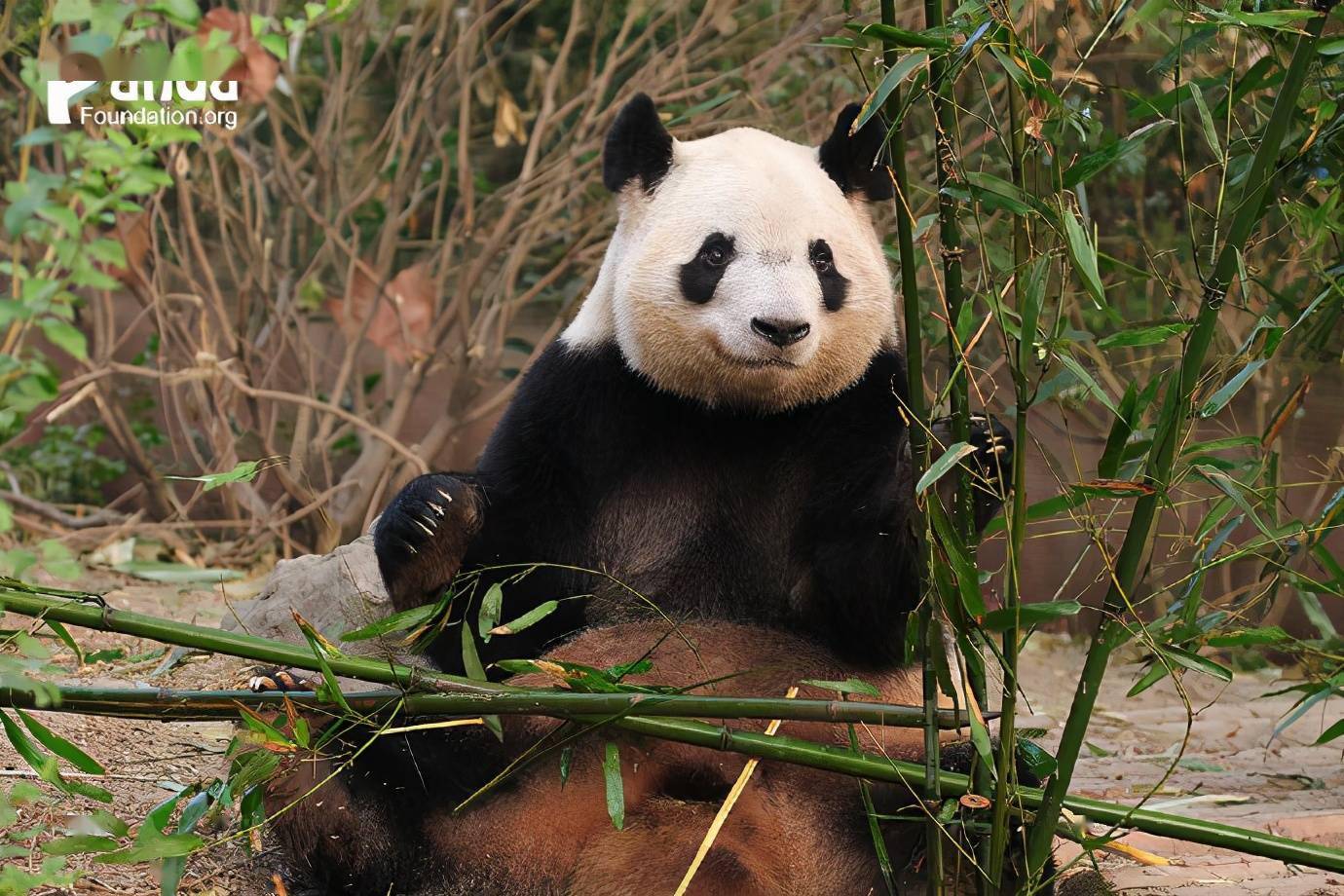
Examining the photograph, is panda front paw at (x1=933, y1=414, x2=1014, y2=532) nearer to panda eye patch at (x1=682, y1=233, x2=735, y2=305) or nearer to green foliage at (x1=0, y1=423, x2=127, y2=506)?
panda eye patch at (x1=682, y1=233, x2=735, y2=305)

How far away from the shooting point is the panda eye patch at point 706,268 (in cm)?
263

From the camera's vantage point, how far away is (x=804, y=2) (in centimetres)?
602

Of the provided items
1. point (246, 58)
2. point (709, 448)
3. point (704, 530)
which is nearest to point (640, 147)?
point (709, 448)

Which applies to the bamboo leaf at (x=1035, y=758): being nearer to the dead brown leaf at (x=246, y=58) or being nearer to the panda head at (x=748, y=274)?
the panda head at (x=748, y=274)

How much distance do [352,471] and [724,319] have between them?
4045 mm

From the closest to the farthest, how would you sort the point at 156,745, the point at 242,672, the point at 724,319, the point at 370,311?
the point at 724,319 < the point at 156,745 < the point at 242,672 < the point at 370,311

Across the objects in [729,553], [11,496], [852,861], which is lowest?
[11,496]

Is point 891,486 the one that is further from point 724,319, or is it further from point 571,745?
point 571,745

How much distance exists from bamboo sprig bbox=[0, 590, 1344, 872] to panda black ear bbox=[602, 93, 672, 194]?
3.86 feet

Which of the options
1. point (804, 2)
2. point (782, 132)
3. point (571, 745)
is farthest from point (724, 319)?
point (804, 2)

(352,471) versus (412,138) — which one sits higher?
(412,138)

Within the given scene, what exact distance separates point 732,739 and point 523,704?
332 millimetres

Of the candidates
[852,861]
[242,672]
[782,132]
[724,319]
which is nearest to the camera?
[852,861]

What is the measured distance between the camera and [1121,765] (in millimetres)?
4070
